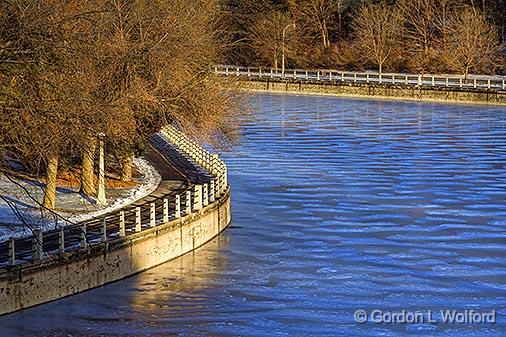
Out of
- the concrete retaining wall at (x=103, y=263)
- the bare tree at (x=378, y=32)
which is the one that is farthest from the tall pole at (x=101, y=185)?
the bare tree at (x=378, y=32)

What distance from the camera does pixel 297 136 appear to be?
64.0 m

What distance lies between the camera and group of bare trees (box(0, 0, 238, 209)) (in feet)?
77.6

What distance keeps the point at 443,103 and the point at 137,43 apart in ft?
175

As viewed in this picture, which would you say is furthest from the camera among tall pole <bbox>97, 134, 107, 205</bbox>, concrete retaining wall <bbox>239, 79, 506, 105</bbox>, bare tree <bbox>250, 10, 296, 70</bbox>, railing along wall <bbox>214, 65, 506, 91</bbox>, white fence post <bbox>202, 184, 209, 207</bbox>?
bare tree <bbox>250, 10, 296, 70</bbox>

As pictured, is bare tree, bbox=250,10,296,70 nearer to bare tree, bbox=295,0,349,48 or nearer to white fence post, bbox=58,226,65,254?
bare tree, bbox=295,0,349,48

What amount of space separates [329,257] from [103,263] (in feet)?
22.9

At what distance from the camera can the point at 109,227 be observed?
30.7 m

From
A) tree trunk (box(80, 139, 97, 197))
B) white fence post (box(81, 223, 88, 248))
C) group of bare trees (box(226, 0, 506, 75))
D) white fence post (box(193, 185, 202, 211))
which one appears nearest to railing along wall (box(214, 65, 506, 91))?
group of bare trees (box(226, 0, 506, 75))

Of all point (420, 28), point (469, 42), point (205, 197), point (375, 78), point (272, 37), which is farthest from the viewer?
point (272, 37)

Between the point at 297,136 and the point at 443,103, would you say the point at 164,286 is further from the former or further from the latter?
the point at 443,103

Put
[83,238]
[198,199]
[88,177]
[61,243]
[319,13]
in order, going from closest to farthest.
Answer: [61,243]
[83,238]
[198,199]
[88,177]
[319,13]

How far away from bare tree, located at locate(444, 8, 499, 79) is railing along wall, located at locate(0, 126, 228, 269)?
2335 inches

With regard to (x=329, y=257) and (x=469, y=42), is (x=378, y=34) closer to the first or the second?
(x=469, y=42)

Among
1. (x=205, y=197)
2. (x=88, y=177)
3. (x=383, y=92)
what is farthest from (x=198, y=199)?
(x=383, y=92)
